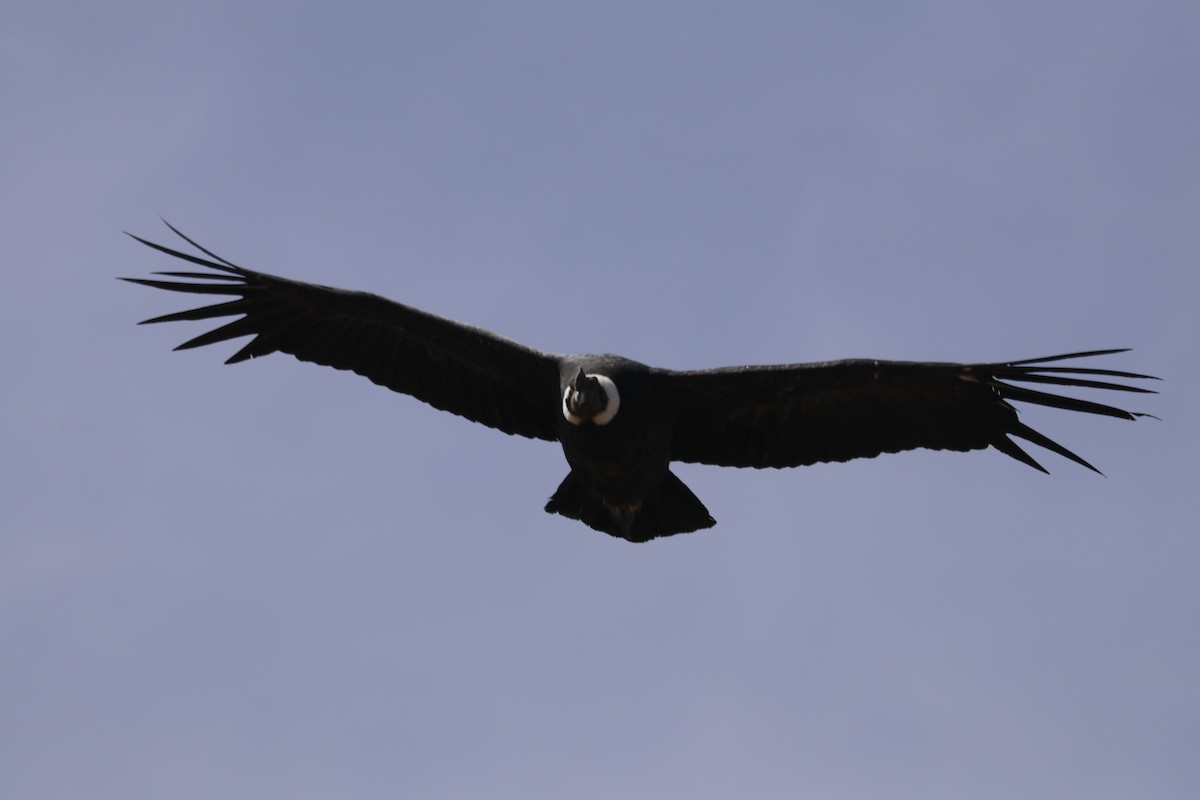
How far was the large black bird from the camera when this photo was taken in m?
16.0

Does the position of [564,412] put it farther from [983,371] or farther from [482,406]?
[983,371]

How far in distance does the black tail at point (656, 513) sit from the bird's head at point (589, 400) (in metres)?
0.98

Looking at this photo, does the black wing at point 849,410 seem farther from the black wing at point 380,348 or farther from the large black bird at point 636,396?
the black wing at point 380,348

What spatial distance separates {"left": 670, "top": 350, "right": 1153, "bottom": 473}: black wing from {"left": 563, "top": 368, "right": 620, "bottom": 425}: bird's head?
0.88m

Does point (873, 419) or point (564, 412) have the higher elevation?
point (873, 419)

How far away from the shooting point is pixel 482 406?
56.1 ft

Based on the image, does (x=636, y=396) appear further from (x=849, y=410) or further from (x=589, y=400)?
(x=849, y=410)

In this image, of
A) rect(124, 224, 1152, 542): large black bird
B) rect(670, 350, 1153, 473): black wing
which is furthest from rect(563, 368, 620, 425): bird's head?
rect(670, 350, 1153, 473): black wing

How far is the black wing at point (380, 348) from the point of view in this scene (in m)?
16.8

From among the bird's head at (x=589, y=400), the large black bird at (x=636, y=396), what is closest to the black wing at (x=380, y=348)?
the large black bird at (x=636, y=396)

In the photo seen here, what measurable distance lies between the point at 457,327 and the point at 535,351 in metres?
0.69

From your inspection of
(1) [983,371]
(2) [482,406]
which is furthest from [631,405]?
(1) [983,371]

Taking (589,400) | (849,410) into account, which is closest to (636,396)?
(589,400)

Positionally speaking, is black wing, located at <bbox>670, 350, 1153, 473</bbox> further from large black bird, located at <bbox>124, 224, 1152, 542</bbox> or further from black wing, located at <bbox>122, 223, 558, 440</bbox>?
black wing, located at <bbox>122, 223, 558, 440</bbox>
